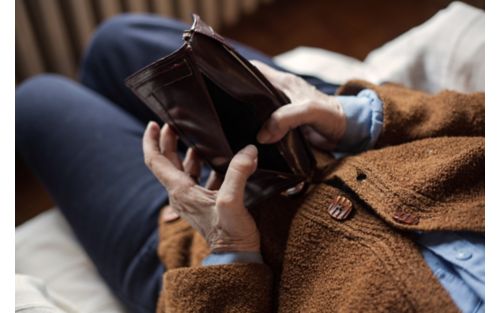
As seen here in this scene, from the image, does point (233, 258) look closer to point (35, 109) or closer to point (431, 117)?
point (431, 117)

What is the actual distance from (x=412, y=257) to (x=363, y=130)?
21 cm

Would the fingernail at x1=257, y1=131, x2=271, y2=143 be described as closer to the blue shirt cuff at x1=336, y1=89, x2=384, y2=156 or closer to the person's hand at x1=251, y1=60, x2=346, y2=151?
the person's hand at x1=251, y1=60, x2=346, y2=151

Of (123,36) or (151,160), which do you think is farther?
(123,36)

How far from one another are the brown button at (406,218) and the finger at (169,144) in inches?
11.4

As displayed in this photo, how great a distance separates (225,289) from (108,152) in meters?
0.32

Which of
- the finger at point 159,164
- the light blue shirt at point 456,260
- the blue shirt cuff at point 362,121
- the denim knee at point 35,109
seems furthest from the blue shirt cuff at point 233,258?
the denim knee at point 35,109

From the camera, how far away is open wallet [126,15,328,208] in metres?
0.56

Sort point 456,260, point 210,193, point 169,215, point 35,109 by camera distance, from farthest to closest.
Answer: point 35,109 < point 169,215 < point 210,193 < point 456,260

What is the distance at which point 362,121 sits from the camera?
71cm

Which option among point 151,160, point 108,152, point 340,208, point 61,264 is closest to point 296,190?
point 340,208

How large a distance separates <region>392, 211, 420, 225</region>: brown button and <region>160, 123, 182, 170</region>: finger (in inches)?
11.4

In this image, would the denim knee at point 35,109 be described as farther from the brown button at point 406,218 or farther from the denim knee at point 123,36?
the brown button at point 406,218
